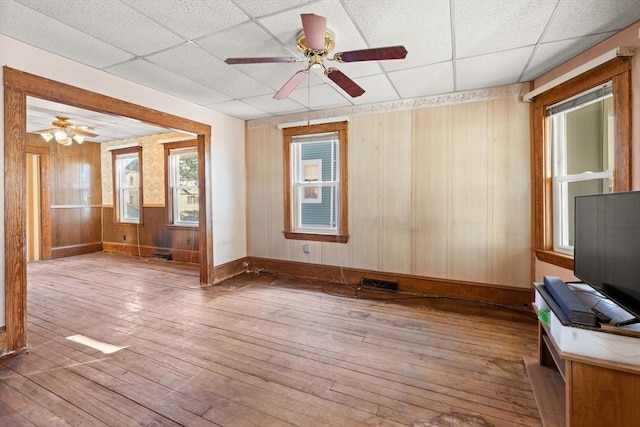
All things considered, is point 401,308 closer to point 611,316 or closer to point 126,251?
point 611,316

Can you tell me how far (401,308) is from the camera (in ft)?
10.9

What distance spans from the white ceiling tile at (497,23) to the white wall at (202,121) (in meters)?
3.30

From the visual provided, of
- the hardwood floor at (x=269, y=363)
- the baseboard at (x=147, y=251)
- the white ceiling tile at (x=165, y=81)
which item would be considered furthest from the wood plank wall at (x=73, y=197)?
the white ceiling tile at (x=165, y=81)

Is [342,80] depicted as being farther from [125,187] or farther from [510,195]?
[125,187]

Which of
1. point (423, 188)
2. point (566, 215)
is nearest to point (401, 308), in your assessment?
point (423, 188)

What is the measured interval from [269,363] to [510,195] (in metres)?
3.18

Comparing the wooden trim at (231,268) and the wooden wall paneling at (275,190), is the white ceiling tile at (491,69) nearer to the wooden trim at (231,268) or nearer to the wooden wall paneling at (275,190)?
the wooden wall paneling at (275,190)

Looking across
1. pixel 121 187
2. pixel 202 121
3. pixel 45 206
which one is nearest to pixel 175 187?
pixel 121 187

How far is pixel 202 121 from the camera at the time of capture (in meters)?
4.16

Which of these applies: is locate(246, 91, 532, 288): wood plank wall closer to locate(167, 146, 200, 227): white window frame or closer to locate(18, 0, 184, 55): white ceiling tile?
locate(18, 0, 184, 55): white ceiling tile

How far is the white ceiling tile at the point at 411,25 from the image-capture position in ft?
6.40

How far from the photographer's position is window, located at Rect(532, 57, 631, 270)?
262 centimetres

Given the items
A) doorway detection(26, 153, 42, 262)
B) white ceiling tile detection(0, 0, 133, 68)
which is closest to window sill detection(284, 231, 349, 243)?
white ceiling tile detection(0, 0, 133, 68)

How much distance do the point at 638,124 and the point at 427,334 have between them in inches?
93.0
